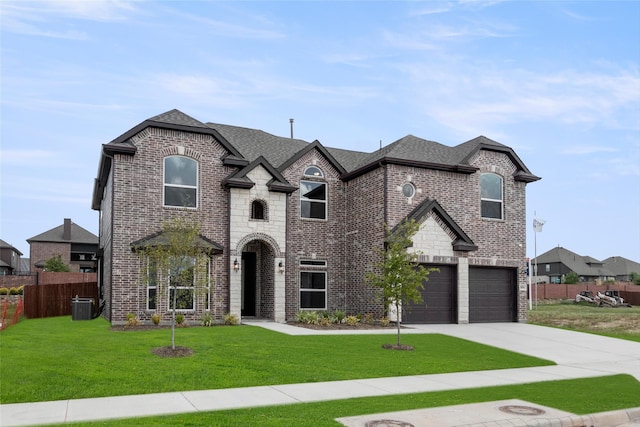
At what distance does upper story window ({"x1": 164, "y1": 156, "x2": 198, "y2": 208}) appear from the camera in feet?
69.7

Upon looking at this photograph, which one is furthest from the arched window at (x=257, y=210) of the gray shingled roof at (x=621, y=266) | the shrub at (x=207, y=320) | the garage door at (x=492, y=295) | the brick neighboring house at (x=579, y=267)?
the gray shingled roof at (x=621, y=266)

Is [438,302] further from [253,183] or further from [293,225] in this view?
[253,183]

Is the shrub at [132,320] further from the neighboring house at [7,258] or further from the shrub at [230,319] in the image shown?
the neighboring house at [7,258]

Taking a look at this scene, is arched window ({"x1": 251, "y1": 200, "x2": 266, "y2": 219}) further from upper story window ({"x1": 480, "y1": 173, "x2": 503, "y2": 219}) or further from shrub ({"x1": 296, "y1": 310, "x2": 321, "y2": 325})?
upper story window ({"x1": 480, "y1": 173, "x2": 503, "y2": 219})

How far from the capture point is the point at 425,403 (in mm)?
9680

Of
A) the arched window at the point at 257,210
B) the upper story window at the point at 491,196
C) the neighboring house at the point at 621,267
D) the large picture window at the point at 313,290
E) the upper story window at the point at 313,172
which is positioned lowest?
the neighboring house at the point at 621,267

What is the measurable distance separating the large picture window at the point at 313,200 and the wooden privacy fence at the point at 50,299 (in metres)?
9.74

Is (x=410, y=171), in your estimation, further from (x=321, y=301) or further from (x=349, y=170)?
(x=321, y=301)

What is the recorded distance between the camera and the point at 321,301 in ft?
80.2

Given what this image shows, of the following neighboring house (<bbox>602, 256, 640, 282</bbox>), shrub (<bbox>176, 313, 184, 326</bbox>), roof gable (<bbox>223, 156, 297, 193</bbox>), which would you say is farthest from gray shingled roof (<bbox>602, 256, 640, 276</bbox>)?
shrub (<bbox>176, 313, 184, 326</bbox>)

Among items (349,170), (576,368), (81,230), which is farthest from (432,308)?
(81,230)

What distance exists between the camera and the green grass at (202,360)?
10.5m

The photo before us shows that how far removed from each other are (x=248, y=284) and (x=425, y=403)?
14.9 metres

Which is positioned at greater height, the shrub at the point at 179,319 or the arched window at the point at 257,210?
the arched window at the point at 257,210
